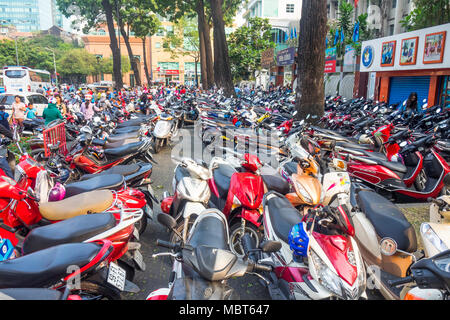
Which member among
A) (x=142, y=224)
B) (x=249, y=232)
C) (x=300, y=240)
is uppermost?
(x=300, y=240)

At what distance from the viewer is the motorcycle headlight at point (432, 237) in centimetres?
285

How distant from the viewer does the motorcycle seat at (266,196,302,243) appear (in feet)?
10.3

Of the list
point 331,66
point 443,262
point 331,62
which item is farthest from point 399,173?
point 331,62

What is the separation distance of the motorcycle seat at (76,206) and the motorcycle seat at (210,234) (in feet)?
3.46

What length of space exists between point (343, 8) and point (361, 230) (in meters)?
22.6

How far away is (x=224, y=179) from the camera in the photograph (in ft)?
15.0

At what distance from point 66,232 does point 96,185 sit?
132cm

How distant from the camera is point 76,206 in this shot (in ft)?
11.3

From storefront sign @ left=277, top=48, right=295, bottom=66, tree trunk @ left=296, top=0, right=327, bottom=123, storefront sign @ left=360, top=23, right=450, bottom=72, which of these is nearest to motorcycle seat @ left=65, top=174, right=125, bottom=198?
tree trunk @ left=296, top=0, right=327, bottom=123

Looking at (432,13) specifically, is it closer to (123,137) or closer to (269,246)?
(123,137)

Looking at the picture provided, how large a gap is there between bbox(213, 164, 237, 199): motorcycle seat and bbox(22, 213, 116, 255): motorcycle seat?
1630mm

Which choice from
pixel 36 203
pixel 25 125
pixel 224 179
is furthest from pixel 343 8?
pixel 36 203

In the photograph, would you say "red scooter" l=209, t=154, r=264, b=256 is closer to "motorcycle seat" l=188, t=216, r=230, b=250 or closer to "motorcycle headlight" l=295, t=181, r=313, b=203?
"motorcycle headlight" l=295, t=181, r=313, b=203

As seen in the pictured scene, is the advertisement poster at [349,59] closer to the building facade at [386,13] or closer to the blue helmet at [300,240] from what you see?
the building facade at [386,13]
